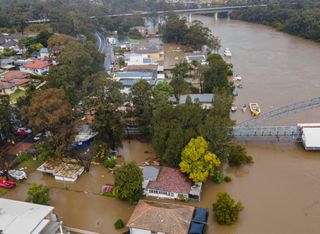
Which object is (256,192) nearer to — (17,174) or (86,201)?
(86,201)

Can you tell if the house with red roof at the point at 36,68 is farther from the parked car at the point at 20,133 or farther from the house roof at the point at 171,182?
the house roof at the point at 171,182

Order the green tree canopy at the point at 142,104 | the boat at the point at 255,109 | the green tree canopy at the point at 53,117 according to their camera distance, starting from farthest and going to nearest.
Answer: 1. the boat at the point at 255,109
2. the green tree canopy at the point at 142,104
3. the green tree canopy at the point at 53,117

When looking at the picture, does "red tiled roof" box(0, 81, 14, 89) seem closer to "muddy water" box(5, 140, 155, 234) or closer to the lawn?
the lawn

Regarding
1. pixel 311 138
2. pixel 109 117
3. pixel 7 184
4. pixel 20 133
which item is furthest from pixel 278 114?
pixel 20 133

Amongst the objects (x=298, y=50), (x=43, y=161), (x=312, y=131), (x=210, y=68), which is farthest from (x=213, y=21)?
(x=43, y=161)

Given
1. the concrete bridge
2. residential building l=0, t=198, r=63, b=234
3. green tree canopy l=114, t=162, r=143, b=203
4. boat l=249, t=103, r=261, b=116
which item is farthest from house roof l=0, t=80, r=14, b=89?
the concrete bridge

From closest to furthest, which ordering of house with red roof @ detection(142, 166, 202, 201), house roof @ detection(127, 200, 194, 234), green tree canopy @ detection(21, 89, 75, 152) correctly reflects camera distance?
house roof @ detection(127, 200, 194, 234) < house with red roof @ detection(142, 166, 202, 201) < green tree canopy @ detection(21, 89, 75, 152)

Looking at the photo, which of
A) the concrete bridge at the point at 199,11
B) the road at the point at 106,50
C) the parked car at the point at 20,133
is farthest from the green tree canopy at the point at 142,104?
the concrete bridge at the point at 199,11
